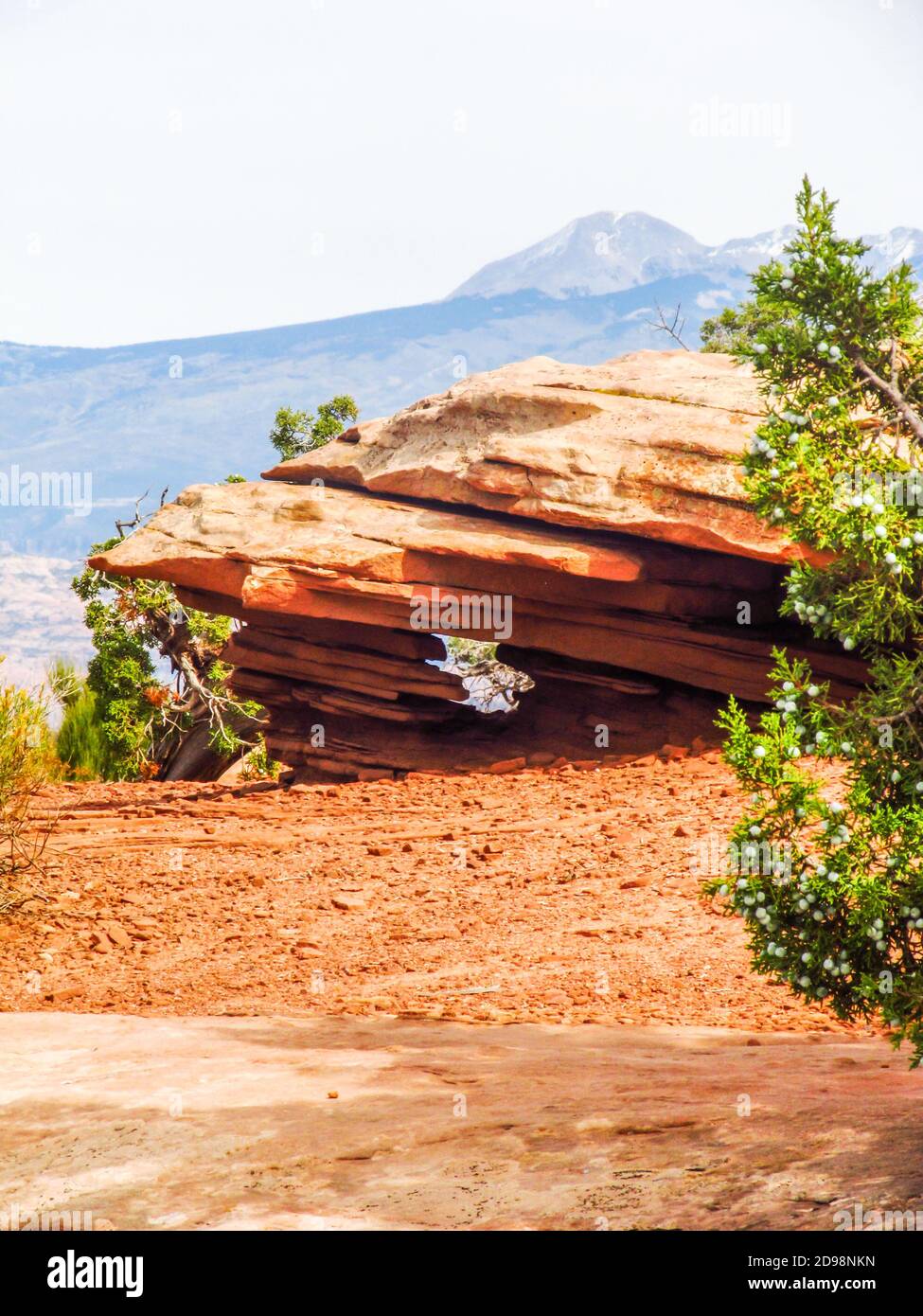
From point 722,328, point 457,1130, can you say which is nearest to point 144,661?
point 722,328

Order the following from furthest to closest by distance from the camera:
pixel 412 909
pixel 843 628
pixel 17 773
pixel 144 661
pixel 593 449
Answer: pixel 144 661 → pixel 593 449 → pixel 17 773 → pixel 412 909 → pixel 843 628

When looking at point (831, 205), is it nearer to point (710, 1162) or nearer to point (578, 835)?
point (710, 1162)

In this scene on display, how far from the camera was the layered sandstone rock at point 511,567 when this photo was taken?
Result: 1121 centimetres

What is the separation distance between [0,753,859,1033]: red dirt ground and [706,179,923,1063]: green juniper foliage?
8.84 ft

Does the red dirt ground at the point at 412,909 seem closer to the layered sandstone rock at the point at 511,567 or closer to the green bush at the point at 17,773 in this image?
the green bush at the point at 17,773

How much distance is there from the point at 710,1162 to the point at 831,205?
3717 mm

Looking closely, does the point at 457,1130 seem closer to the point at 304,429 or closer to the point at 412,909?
the point at 412,909

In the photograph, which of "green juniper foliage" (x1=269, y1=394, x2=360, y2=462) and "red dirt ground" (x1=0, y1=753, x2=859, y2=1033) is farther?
"green juniper foliage" (x1=269, y1=394, x2=360, y2=462)

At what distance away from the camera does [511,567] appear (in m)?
11.9

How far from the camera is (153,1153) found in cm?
466

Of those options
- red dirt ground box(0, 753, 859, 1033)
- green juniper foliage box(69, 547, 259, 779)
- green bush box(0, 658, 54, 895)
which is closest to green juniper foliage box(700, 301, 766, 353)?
green juniper foliage box(69, 547, 259, 779)

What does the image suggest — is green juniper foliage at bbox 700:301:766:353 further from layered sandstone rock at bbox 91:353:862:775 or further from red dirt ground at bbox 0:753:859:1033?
red dirt ground at bbox 0:753:859:1033

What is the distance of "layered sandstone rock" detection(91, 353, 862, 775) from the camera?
11.2 metres

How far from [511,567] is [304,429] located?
39.7ft
